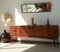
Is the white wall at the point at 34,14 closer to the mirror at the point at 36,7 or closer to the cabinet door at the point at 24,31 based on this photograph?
the mirror at the point at 36,7

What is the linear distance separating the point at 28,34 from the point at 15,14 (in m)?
1.36

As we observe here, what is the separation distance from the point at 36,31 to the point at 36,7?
1.16 metres

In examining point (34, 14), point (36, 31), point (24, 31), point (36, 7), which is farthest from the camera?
point (34, 14)

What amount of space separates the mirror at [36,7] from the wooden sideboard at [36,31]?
2.93ft

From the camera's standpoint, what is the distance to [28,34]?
23.2ft

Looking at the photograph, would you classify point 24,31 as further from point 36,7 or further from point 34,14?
point 36,7

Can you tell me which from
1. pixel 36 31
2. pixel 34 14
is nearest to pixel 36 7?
pixel 34 14

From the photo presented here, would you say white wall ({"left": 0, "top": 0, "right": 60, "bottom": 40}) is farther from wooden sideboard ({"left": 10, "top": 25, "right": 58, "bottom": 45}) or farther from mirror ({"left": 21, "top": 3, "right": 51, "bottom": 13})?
wooden sideboard ({"left": 10, "top": 25, "right": 58, "bottom": 45})

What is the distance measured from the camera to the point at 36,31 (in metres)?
6.92

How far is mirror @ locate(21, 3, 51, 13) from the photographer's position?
726cm

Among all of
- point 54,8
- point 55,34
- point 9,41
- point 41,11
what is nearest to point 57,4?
point 54,8

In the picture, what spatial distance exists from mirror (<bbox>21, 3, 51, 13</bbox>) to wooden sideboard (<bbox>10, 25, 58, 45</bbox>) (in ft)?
2.93

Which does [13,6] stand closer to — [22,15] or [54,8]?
[22,15]

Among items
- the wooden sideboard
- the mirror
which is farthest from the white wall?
the wooden sideboard
